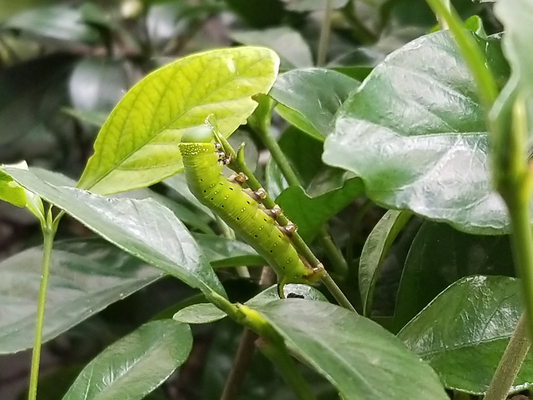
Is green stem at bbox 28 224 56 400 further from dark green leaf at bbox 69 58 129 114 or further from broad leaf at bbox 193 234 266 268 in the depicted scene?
dark green leaf at bbox 69 58 129 114

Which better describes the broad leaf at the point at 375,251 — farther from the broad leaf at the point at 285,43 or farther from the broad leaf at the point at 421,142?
the broad leaf at the point at 285,43

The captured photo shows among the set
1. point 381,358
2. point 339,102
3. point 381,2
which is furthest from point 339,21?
point 381,358

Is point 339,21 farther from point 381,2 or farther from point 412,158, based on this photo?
point 412,158

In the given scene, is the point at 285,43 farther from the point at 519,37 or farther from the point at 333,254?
the point at 519,37

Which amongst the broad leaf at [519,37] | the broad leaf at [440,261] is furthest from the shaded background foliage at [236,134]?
the broad leaf at [519,37]

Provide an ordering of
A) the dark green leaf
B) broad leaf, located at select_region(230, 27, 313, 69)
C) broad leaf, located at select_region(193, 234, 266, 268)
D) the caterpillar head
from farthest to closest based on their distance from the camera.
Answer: the dark green leaf
broad leaf, located at select_region(230, 27, 313, 69)
broad leaf, located at select_region(193, 234, 266, 268)
the caterpillar head

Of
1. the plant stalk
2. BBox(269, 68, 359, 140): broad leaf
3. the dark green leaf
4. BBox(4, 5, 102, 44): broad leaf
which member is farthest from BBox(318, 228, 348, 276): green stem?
BBox(4, 5, 102, 44): broad leaf

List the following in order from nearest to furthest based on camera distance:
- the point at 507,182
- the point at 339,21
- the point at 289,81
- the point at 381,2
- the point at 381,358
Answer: the point at 507,182 < the point at 381,358 < the point at 289,81 < the point at 381,2 < the point at 339,21
